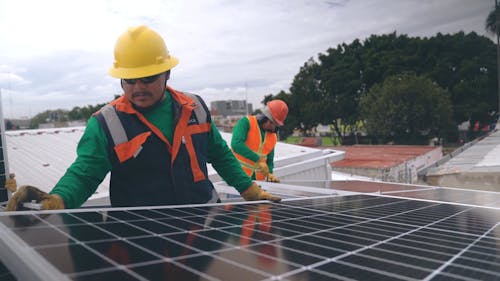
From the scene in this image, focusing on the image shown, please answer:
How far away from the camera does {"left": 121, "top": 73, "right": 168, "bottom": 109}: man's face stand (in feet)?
10.0

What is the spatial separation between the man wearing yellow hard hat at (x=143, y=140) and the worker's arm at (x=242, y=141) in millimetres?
2771

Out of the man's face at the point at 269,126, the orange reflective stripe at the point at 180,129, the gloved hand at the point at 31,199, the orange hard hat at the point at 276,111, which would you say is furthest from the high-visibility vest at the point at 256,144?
the gloved hand at the point at 31,199

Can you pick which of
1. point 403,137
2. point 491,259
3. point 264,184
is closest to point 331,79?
point 403,137

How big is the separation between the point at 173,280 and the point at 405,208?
124 inches

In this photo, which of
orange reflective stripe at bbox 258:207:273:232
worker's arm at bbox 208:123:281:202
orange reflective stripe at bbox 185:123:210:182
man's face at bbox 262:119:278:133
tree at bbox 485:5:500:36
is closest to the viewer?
orange reflective stripe at bbox 258:207:273:232

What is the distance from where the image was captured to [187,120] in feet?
10.7

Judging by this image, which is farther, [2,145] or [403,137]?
[403,137]

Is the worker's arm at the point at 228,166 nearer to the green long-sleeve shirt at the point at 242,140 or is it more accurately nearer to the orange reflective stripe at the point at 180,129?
the orange reflective stripe at the point at 180,129

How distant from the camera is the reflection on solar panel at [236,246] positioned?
141cm

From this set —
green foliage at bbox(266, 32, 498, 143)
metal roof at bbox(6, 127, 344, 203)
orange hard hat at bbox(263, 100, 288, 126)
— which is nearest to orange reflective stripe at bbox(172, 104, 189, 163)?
orange hard hat at bbox(263, 100, 288, 126)

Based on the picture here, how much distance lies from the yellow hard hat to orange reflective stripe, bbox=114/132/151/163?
1.61ft

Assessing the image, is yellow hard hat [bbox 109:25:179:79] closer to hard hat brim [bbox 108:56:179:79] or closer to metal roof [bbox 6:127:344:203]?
hard hat brim [bbox 108:56:179:79]

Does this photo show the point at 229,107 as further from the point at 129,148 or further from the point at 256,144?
the point at 129,148

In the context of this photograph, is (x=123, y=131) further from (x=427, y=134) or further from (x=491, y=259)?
(x=427, y=134)
